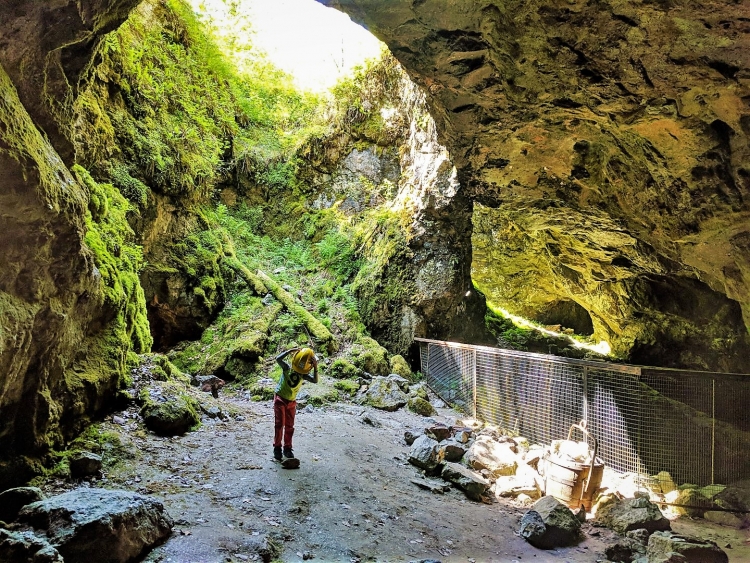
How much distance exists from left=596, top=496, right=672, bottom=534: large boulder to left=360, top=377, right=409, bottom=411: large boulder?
4658 millimetres

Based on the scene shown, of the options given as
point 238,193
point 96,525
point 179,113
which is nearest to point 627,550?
point 96,525

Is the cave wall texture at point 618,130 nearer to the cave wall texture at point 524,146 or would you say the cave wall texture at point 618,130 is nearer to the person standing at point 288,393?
the cave wall texture at point 524,146

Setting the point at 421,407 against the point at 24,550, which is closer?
the point at 24,550

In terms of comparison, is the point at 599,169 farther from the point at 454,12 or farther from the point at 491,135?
the point at 454,12

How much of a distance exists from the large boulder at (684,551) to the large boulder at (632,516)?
0.64 meters

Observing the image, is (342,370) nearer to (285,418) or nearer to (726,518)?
(285,418)

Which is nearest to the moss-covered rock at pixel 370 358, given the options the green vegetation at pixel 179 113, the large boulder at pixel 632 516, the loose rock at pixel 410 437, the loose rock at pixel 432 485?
the loose rock at pixel 410 437

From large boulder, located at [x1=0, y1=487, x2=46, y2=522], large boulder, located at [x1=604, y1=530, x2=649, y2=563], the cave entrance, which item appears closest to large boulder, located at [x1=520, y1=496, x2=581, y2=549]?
large boulder, located at [x1=604, y1=530, x2=649, y2=563]

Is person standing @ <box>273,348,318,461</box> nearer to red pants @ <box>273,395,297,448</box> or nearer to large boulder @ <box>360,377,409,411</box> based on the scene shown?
red pants @ <box>273,395,297,448</box>

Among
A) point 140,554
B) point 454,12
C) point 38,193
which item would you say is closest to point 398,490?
point 140,554

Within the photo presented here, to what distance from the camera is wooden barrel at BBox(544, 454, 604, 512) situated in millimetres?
5250

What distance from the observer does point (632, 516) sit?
16.3 feet

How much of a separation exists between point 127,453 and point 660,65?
23.6 ft

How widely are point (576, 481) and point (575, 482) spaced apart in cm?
2
